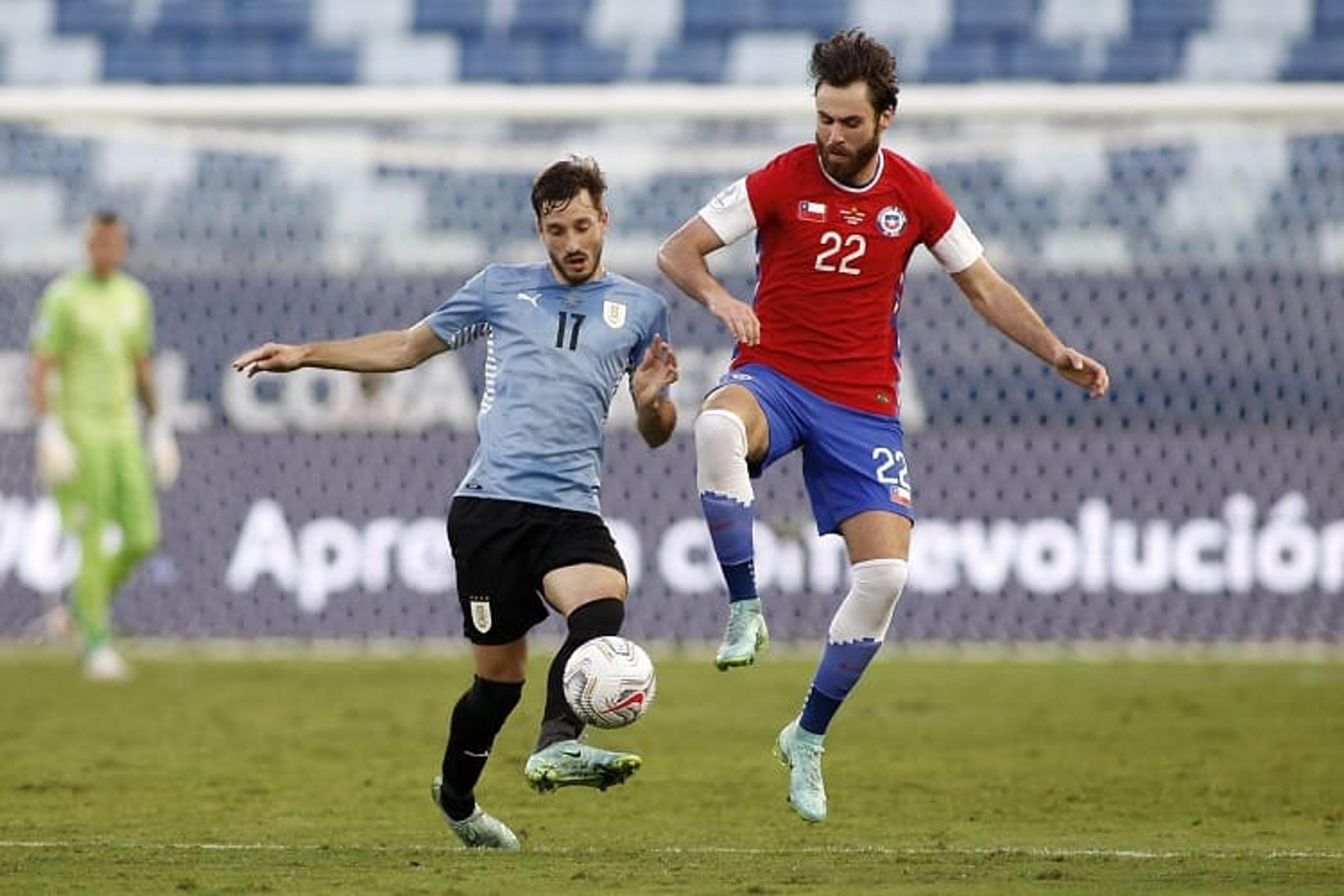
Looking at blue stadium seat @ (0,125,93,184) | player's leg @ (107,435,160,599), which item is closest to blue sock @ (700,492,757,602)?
player's leg @ (107,435,160,599)

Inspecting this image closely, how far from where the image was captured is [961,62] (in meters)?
18.4

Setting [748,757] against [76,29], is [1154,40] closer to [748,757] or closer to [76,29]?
[76,29]

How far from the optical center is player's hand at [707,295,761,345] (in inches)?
272

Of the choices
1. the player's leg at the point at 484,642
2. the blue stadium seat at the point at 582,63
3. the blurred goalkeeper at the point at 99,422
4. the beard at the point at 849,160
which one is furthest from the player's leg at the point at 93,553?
the beard at the point at 849,160

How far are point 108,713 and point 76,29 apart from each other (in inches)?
345

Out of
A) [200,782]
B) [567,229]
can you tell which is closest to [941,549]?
[200,782]

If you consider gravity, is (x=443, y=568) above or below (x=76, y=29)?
below

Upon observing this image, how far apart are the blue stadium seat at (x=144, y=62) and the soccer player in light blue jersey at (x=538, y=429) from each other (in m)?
12.1

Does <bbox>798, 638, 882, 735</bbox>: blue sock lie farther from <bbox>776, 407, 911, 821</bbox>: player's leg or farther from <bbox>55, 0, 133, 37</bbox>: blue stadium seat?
<bbox>55, 0, 133, 37</bbox>: blue stadium seat

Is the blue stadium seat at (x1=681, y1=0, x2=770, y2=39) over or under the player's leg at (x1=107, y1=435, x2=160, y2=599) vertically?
over

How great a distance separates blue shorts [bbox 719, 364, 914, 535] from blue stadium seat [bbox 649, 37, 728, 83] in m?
11.1

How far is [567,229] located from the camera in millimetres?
7086

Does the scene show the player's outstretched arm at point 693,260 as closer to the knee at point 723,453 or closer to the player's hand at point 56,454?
the knee at point 723,453

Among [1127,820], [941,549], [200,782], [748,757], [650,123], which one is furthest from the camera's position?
[650,123]
